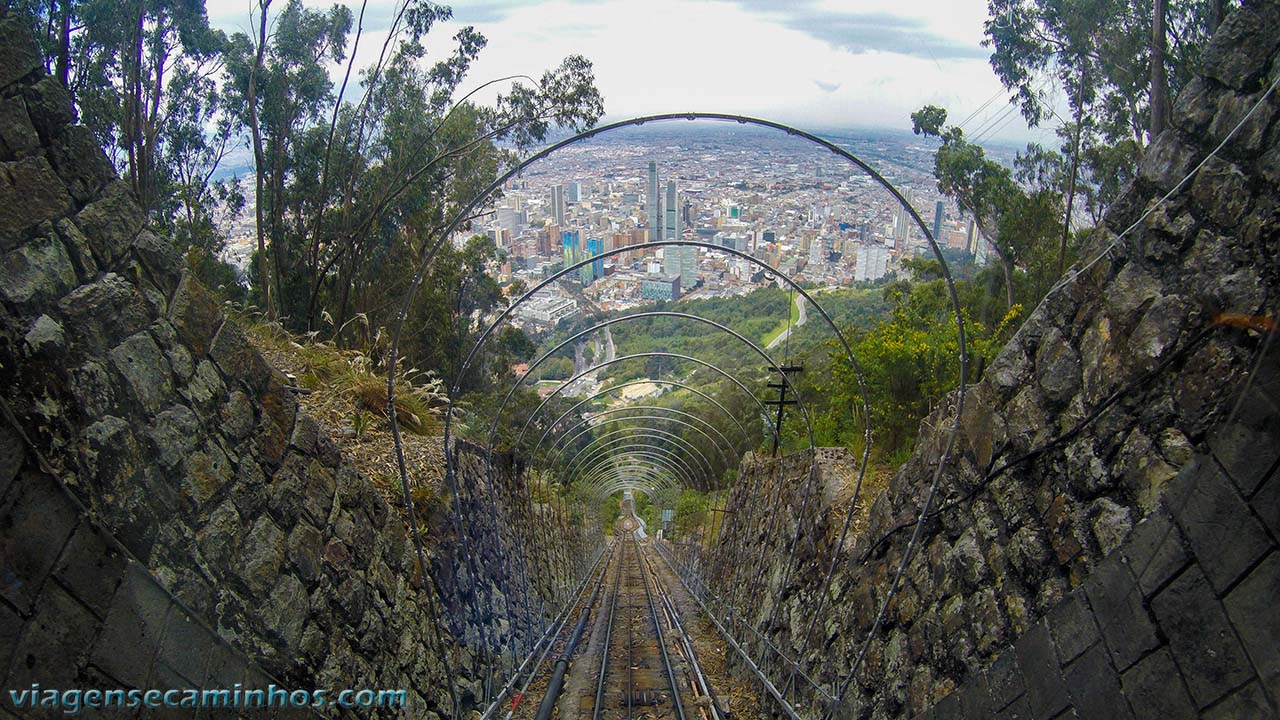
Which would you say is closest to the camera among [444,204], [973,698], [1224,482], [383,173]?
[1224,482]

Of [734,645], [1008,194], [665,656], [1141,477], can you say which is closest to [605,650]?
[665,656]

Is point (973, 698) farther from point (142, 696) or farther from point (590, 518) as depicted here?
point (590, 518)

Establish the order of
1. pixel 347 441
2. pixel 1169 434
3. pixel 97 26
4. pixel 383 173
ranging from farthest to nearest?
pixel 383 173, pixel 97 26, pixel 347 441, pixel 1169 434

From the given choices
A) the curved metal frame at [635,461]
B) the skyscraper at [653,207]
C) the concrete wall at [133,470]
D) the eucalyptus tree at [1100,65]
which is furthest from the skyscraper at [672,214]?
the curved metal frame at [635,461]

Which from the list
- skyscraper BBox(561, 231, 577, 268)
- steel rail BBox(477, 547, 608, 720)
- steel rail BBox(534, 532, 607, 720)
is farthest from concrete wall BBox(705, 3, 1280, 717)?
skyscraper BBox(561, 231, 577, 268)

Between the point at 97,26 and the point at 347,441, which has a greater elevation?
the point at 97,26

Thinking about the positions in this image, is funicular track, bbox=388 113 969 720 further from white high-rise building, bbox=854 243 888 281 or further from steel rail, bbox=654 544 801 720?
white high-rise building, bbox=854 243 888 281

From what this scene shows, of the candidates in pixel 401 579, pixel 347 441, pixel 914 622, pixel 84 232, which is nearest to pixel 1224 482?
pixel 914 622
